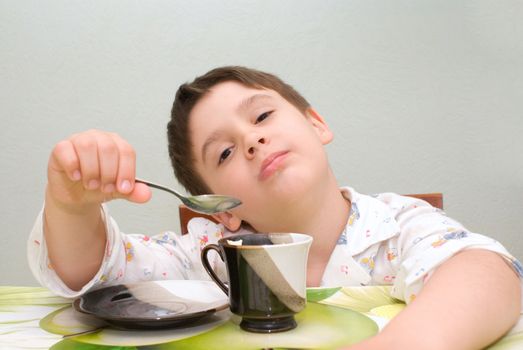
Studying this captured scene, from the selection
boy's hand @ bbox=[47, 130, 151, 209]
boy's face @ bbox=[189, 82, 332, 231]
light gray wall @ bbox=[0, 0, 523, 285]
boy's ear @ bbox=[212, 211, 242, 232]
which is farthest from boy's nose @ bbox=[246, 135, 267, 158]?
light gray wall @ bbox=[0, 0, 523, 285]

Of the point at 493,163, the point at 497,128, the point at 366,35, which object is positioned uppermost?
the point at 366,35

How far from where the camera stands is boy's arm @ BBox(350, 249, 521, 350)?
0.39 meters

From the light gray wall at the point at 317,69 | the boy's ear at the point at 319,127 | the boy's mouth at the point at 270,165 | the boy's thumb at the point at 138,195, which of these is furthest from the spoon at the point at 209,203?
the light gray wall at the point at 317,69

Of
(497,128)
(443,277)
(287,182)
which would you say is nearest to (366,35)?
(497,128)

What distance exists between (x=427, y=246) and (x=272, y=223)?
305 millimetres

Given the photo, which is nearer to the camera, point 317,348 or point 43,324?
point 317,348

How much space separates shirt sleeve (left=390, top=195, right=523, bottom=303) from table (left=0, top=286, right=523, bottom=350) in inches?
1.3

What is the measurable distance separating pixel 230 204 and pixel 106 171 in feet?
0.52

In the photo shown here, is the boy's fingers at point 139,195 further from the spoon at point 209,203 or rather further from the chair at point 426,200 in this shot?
the chair at point 426,200

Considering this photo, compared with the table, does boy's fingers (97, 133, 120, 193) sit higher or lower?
higher

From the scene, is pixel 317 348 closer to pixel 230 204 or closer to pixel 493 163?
pixel 230 204

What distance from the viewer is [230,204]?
620mm

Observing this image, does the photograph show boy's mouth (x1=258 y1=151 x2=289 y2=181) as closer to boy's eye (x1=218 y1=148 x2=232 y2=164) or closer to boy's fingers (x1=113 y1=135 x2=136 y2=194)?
boy's eye (x1=218 y1=148 x2=232 y2=164)

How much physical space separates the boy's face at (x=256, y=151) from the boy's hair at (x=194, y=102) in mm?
23
